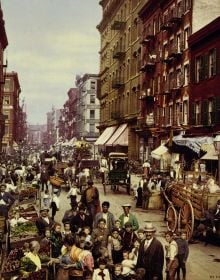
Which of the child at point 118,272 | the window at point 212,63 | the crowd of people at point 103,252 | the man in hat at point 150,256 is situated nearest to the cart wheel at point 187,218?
the crowd of people at point 103,252

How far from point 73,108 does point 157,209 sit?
10215 cm

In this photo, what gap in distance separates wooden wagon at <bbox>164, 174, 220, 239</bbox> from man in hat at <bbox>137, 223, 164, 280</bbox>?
166 inches

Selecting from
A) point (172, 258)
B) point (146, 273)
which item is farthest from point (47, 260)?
point (172, 258)

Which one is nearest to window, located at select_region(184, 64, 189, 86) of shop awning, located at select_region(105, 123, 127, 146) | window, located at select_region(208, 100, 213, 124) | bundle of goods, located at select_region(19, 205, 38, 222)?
window, located at select_region(208, 100, 213, 124)

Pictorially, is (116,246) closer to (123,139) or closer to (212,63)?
(212,63)

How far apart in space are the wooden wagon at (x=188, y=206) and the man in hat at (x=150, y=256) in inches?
166

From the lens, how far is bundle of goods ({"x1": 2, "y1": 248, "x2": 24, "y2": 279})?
31.1 ft

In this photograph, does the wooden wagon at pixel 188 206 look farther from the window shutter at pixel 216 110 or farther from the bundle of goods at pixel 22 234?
the window shutter at pixel 216 110

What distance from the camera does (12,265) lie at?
32.2ft

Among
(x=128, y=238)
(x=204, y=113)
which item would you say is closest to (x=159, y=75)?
(x=204, y=113)

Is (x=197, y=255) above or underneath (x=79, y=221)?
underneath

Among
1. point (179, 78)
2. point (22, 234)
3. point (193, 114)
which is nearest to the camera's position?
point (22, 234)

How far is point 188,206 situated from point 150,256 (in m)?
5.95

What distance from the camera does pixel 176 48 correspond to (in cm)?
3756
